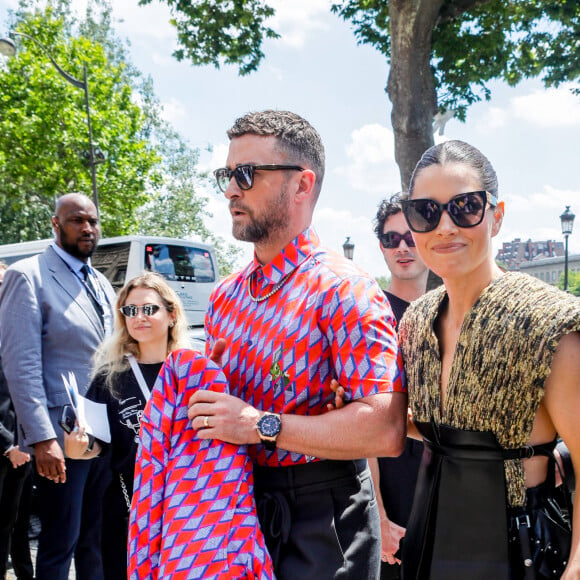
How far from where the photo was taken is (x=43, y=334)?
12.2ft

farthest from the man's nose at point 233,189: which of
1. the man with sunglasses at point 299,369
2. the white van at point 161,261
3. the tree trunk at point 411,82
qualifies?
the white van at point 161,261

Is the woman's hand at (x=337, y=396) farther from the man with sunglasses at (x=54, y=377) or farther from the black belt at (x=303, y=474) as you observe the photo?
the man with sunglasses at (x=54, y=377)

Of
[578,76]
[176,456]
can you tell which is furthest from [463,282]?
[578,76]

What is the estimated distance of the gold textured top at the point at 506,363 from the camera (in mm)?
1537

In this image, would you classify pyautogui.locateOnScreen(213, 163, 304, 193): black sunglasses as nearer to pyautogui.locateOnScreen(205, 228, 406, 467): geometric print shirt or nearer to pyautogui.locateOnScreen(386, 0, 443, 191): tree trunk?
pyautogui.locateOnScreen(205, 228, 406, 467): geometric print shirt

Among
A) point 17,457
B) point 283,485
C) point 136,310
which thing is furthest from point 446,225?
point 17,457

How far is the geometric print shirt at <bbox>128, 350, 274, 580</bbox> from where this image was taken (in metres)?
1.56

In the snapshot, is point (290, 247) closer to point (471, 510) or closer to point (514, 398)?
point (514, 398)

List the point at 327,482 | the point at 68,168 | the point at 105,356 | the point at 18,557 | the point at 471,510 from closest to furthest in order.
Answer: the point at 471,510 → the point at 327,482 → the point at 105,356 → the point at 18,557 → the point at 68,168

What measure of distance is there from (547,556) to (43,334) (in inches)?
120

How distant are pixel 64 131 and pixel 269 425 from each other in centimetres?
2441

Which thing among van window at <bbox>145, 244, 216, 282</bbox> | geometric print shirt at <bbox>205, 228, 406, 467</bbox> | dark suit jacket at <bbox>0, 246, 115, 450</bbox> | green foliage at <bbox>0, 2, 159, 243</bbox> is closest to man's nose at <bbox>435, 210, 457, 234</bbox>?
geometric print shirt at <bbox>205, 228, 406, 467</bbox>

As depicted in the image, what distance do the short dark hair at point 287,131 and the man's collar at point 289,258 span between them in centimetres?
18

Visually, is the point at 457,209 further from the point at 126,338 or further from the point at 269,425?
the point at 126,338
